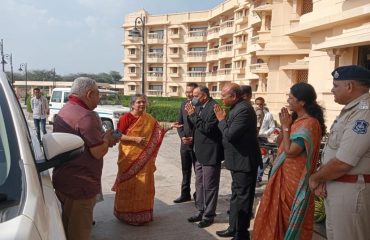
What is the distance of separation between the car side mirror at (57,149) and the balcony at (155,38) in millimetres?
53289

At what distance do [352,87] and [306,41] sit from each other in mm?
15433

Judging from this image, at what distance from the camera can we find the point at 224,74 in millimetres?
43562

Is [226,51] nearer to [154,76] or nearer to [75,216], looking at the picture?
[154,76]

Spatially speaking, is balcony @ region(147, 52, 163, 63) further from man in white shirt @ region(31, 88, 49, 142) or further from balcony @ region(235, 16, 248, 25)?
man in white shirt @ region(31, 88, 49, 142)

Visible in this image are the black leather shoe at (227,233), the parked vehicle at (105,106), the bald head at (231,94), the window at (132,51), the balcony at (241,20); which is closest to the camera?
the bald head at (231,94)

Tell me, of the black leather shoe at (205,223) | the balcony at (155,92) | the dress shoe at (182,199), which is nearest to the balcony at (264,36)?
the dress shoe at (182,199)

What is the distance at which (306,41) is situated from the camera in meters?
16.9

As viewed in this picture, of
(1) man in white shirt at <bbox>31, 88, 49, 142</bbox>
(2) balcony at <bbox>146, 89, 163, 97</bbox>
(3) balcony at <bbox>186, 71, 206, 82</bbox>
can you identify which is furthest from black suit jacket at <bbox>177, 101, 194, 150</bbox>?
(2) balcony at <bbox>146, 89, 163, 97</bbox>

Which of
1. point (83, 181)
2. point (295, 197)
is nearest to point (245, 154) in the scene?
point (295, 197)

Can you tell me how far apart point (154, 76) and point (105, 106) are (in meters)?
40.1

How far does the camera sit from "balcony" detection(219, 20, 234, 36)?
140ft

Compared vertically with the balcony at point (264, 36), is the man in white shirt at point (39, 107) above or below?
below

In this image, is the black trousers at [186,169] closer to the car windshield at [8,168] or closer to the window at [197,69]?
the car windshield at [8,168]

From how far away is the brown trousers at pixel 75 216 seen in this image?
2734mm
